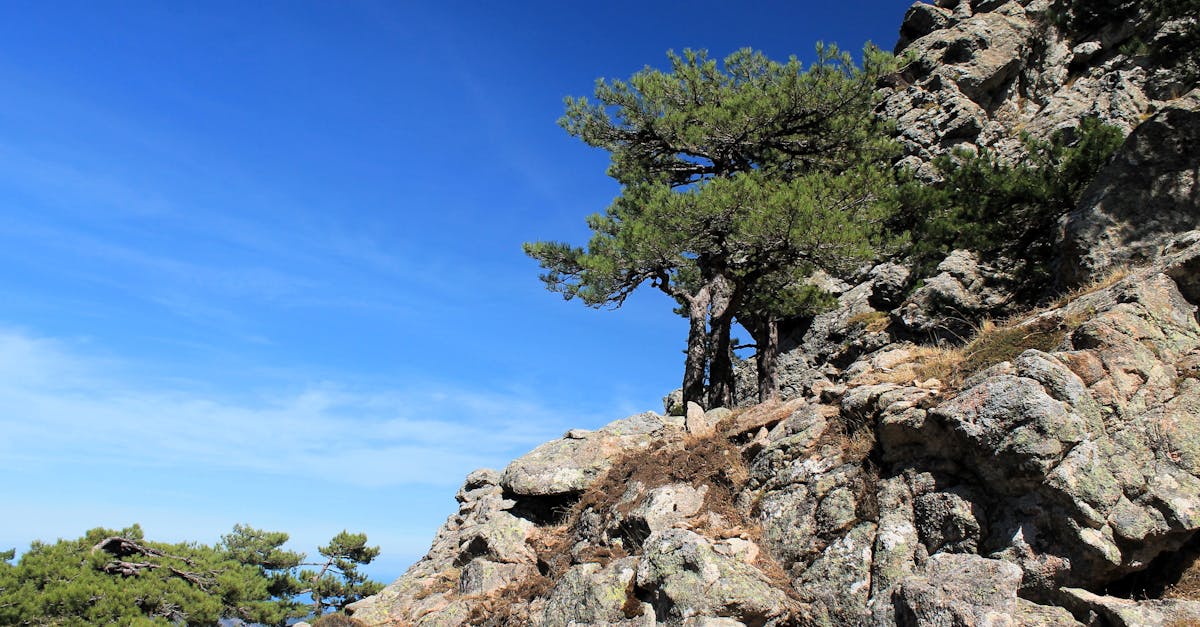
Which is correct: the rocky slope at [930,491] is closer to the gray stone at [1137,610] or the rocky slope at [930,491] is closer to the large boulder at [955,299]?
the gray stone at [1137,610]

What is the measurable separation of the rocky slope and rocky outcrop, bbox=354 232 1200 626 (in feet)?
0.09

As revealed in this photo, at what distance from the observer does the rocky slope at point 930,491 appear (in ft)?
25.8

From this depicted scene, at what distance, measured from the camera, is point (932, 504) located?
8945mm

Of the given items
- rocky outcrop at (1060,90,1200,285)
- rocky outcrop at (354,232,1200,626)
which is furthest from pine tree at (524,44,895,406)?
rocky outcrop at (354,232,1200,626)

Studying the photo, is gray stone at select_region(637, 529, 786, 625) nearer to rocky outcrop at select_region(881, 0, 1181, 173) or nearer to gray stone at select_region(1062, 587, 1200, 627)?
gray stone at select_region(1062, 587, 1200, 627)

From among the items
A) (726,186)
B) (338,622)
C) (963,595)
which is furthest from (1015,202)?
(338,622)

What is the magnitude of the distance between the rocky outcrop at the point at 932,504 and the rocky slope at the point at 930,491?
0.09 feet

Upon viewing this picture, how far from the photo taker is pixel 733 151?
2352 cm

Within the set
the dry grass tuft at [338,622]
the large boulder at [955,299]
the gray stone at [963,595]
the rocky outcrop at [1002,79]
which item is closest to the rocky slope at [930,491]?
the gray stone at [963,595]

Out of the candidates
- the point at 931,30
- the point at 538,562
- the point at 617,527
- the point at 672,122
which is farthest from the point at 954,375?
the point at 931,30

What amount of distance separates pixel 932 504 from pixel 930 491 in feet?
0.64

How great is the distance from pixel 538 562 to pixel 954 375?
7579mm

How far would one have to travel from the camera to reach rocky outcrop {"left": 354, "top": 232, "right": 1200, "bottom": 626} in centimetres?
783

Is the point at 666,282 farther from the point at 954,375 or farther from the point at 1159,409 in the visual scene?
the point at 1159,409
